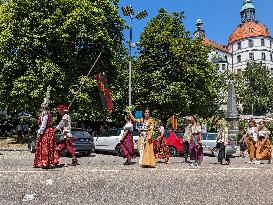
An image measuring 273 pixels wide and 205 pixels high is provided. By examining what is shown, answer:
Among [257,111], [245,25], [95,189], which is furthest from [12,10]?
[245,25]

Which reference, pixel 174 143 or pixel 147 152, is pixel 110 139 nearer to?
pixel 174 143

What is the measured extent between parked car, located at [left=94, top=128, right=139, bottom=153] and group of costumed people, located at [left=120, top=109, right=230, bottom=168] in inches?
185

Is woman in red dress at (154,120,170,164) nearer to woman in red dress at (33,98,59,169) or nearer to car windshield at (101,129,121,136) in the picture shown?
car windshield at (101,129,121,136)

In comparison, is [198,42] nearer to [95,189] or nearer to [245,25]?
[95,189]

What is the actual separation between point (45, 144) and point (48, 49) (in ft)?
61.4

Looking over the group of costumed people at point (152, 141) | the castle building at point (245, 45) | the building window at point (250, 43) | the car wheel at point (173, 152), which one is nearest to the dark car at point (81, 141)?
the group of costumed people at point (152, 141)

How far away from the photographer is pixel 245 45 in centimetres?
13050

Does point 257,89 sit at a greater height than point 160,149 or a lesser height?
greater

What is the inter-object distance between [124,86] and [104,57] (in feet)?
31.8

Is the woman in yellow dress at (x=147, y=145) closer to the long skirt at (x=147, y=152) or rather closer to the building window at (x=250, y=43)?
the long skirt at (x=147, y=152)

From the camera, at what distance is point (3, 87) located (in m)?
30.5

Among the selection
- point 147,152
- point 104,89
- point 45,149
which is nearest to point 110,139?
point 104,89

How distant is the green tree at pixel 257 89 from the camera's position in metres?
93.1

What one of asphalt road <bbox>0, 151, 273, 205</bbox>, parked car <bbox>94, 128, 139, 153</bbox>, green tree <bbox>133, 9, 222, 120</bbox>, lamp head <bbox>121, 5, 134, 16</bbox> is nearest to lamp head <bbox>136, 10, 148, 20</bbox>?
lamp head <bbox>121, 5, 134, 16</bbox>
